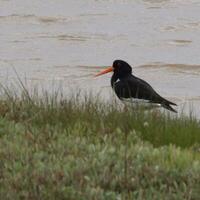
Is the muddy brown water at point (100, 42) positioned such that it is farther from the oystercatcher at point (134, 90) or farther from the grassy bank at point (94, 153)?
the grassy bank at point (94, 153)

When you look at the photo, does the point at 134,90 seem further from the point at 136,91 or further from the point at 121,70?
the point at 121,70

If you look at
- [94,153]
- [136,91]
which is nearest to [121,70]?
[136,91]

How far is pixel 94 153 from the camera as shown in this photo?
7.34 m

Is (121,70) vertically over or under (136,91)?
over

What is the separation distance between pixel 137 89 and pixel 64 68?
484 cm

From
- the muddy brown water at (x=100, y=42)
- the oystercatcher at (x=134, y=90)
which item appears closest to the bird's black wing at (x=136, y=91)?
the oystercatcher at (x=134, y=90)

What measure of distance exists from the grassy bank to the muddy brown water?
15.3 ft

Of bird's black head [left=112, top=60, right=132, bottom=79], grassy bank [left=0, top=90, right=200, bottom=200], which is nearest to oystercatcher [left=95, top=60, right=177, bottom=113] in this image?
bird's black head [left=112, top=60, right=132, bottom=79]

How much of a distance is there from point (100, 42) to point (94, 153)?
11005 mm

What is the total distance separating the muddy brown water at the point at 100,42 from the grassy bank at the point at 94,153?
467 cm

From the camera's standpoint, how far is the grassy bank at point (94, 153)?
663 centimetres

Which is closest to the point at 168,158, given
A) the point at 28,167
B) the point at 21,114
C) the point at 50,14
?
the point at 28,167

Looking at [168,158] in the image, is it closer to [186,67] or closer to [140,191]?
[140,191]

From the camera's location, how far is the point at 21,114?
8.92 m
